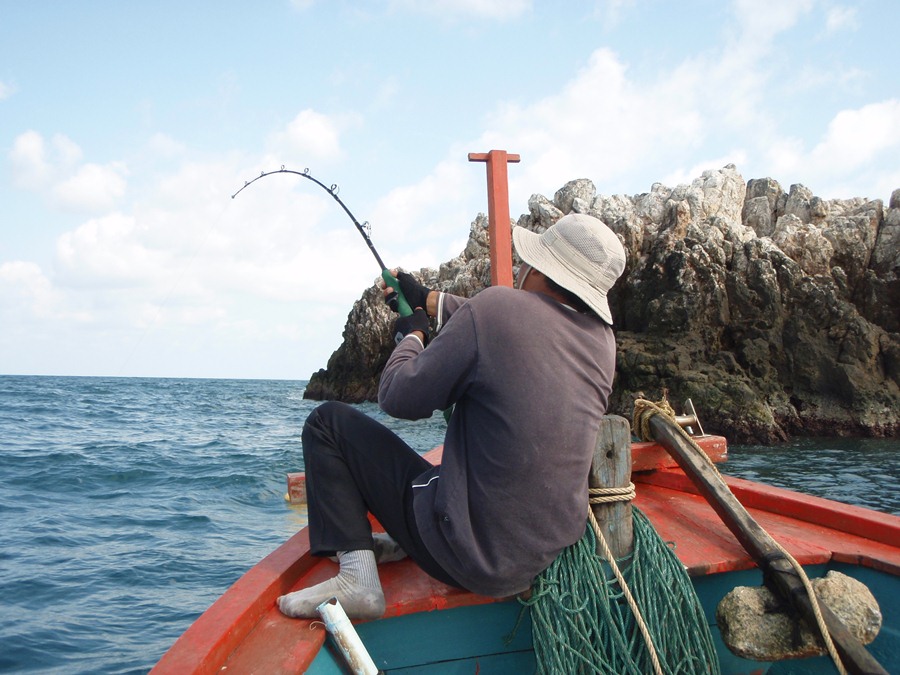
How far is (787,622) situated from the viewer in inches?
76.5

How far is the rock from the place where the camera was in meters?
1.90

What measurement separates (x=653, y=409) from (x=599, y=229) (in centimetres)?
Answer: 145

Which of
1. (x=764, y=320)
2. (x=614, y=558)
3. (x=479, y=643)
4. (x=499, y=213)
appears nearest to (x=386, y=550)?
(x=479, y=643)

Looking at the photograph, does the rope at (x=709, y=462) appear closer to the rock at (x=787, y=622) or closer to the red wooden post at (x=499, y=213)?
the rock at (x=787, y=622)

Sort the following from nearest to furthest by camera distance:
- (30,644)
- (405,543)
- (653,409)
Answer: (405,543), (653,409), (30,644)

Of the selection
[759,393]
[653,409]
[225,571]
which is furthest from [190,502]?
[759,393]

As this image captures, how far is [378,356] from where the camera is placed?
117ft

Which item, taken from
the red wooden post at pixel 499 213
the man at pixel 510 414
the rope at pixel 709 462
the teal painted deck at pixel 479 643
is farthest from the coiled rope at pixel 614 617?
the red wooden post at pixel 499 213

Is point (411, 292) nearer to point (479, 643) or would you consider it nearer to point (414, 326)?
point (414, 326)

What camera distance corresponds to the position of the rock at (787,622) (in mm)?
1899

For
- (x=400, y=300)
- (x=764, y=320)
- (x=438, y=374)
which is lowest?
(x=438, y=374)

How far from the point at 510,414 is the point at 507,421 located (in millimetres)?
23

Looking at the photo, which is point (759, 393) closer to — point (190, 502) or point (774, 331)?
point (774, 331)

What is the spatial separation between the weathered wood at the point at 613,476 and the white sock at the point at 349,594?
810 millimetres
